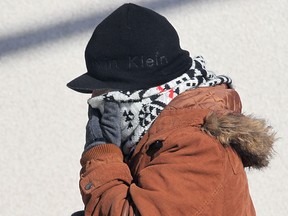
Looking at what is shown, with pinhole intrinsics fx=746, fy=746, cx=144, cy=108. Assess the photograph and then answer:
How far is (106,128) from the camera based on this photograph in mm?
A: 1839

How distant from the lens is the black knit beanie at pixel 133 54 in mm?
1777

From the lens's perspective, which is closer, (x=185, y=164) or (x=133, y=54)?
(x=185, y=164)

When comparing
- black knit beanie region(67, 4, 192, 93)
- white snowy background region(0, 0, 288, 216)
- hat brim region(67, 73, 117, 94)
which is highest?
black knit beanie region(67, 4, 192, 93)

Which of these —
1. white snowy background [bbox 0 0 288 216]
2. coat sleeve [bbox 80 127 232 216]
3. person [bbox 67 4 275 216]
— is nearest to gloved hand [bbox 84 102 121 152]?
person [bbox 67 4 275 216]

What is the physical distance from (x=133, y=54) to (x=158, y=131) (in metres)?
0.20

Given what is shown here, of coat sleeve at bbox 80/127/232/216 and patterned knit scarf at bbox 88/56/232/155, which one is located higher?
patterned knit scarf at bbox 88/56/232/155

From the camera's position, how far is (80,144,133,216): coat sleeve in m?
1.68

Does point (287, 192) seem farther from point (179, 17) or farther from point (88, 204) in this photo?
point (88, 204)

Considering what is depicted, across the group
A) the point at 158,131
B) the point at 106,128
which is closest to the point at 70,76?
the point at 106,128

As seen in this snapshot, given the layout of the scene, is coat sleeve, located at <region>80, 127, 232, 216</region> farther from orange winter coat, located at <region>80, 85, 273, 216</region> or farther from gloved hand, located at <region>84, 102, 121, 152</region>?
gloved hand, located at <region>84, 102, 121, 152</region>

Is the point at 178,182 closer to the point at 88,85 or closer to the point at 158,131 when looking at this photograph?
the point at 158,131

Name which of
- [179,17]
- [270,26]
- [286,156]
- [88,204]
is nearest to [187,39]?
[179,17]

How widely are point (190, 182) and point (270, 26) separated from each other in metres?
1.55

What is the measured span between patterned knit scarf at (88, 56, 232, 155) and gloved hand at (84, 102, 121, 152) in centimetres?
2
